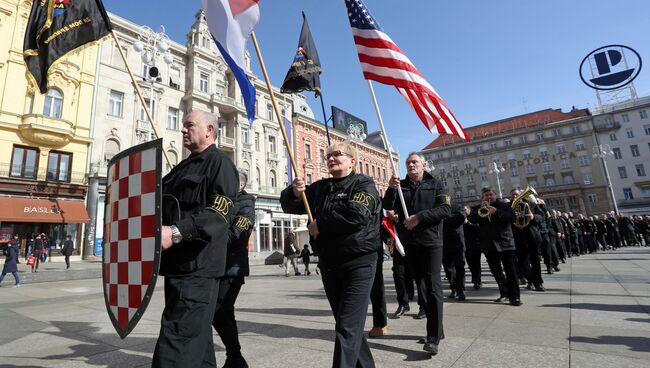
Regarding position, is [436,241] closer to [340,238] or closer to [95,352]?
[340,238]

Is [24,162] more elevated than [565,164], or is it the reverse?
[565,164]

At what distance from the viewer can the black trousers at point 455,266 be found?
586cm

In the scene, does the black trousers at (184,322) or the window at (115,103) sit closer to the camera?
the black trousers at (184,322)

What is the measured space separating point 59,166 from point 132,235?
25.8 m

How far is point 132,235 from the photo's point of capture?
213 centimetres

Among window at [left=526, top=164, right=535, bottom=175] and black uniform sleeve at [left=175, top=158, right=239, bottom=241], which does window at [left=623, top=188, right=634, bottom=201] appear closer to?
window at [left=526, top=164, right=535, bottom=175]

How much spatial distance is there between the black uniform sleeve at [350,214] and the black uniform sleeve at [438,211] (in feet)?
3.58

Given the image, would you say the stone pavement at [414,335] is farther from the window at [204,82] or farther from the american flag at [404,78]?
the window at [204,82]

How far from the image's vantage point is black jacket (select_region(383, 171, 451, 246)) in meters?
3.53

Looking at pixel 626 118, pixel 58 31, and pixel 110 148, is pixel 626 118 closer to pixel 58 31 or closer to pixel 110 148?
pixel 110 148

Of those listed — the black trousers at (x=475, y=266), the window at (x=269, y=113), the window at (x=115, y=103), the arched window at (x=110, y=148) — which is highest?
the window at (x=269, y=113)

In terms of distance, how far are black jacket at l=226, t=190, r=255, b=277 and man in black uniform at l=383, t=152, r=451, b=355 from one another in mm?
1572

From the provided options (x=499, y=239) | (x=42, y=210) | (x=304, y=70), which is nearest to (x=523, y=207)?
(x=499, y=239)

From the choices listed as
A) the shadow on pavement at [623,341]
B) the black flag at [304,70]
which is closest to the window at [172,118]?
the black flag at [304,70]
